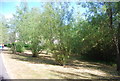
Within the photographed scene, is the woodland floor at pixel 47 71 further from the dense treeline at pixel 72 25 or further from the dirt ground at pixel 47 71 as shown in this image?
the dense treeline at pixel 72 25

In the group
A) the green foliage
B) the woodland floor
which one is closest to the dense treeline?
the green foliage

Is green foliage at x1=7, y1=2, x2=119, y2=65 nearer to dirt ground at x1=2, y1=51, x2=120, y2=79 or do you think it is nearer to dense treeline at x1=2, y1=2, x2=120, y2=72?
dense treeline at x1=2, y1=2, x2=120, y2=72

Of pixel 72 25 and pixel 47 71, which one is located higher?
pixel 72 25

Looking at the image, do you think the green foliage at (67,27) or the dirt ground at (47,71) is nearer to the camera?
the dirt ground at (47,71)

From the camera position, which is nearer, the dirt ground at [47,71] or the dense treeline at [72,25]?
the dirt ground at [47,71]

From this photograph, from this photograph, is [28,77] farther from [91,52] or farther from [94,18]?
[91,52]

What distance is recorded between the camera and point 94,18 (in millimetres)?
3326

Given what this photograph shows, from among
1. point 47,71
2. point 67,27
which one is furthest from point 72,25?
point 47,71

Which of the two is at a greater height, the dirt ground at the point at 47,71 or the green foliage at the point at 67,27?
the green foliage at the point at 67,27

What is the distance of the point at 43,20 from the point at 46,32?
14.3 inches

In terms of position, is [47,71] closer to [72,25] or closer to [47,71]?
[47,71]

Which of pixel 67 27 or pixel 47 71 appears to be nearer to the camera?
pixel 47 71

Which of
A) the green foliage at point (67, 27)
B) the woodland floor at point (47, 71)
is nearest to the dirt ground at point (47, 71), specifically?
the woodland floor at point (47, 71)

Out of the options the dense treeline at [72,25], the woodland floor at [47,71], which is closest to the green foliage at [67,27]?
the dense treeline at [72,25]
